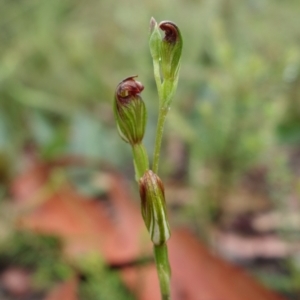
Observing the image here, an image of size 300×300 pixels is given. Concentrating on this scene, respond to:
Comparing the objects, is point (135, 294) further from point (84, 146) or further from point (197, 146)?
point (84, 146)

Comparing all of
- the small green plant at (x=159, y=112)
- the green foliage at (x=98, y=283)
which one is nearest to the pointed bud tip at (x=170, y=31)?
the small green plant at (x=159, y=112)

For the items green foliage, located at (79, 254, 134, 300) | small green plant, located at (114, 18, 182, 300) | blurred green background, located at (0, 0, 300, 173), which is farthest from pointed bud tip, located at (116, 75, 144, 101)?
blurred green background, located at (0, 0, 300, 173)

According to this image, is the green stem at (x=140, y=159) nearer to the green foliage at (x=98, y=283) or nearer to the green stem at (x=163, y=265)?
the green stem at (x=163, y=265)

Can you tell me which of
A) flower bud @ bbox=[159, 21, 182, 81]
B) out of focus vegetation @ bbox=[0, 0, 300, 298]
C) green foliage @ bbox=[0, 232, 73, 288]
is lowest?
green foliage @ bbox=[0, 232, 73, 288]

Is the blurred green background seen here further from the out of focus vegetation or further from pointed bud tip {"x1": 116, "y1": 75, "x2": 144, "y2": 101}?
pointed bud tip {"x1": 116, "y1": 75, "x2": 144, "y2": 101}

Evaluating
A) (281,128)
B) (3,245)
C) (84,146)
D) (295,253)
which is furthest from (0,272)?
(281,128)

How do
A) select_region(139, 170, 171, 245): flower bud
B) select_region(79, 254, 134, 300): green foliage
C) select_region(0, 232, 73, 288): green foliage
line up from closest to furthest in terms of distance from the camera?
select_region(139, 170, 171, 245): flower bud
select_region(79, 254, 134, 300): green foliage
select_region(0, 232, 73, 288): green foliage

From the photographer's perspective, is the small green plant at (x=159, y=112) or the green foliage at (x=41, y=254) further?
the green foliage at (x=41, y=254)
